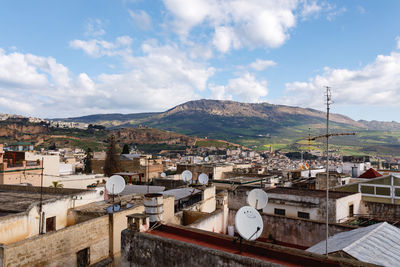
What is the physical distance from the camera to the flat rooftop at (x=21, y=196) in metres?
14.5

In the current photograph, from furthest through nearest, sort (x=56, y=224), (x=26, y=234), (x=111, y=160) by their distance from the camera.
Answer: (x=111, y=160) → (x=56, y=224) → (x=26, y=234)

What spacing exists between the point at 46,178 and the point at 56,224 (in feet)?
55.7

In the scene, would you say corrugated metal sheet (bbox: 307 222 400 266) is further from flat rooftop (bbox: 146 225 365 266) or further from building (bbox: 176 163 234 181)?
building (bbox: 176 163 234 181)

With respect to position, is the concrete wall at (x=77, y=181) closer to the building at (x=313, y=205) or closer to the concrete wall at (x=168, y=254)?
the building at (x=313, y=205)

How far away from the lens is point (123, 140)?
166250mm

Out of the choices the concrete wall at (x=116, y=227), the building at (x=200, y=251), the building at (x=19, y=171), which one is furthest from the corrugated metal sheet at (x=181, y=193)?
the building at (x=19, y=171)

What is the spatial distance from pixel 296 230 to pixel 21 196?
687 inches

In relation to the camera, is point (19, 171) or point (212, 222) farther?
point (19, 171)

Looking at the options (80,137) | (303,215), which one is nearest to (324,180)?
(303,215)

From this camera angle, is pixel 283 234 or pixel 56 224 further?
pixel 56 224

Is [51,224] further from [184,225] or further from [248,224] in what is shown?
[248,224]

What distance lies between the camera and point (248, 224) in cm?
820

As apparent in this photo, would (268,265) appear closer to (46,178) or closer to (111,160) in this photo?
(46,178)

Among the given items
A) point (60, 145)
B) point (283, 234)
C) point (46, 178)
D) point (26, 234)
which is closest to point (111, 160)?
point (46, 178)
